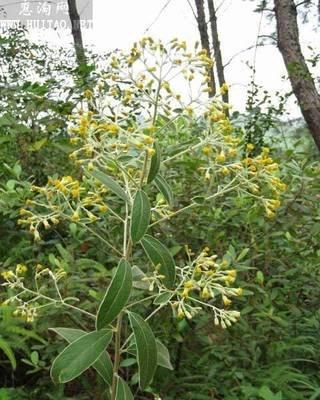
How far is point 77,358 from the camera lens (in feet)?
4.28

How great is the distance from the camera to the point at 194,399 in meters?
1.94

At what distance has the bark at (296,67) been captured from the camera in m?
4.17

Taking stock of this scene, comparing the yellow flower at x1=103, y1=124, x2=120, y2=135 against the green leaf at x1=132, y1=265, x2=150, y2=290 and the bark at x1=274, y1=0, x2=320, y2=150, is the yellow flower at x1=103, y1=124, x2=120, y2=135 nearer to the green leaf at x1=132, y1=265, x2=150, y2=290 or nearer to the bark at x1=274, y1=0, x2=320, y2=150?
the green leaf at x1=132, y1=265, x2=150, y2=290

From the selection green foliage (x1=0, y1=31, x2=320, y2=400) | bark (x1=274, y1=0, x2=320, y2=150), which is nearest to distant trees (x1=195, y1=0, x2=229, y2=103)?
bark (x1=274, y1=0, x2=320, y2=150)

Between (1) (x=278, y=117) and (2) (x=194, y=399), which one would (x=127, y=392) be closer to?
(2) (x=194, y=399)

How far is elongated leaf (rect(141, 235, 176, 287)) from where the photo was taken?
138 cm

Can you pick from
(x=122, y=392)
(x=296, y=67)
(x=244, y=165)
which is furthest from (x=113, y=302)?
(x=296, y=67)

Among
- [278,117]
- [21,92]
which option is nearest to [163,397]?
[21,92]

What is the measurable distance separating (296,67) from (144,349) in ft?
10.2

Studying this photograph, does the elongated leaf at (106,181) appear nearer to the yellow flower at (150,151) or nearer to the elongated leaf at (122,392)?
the yellow flower at (150,151)

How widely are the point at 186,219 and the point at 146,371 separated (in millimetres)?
1014

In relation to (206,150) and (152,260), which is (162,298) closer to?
(152,260)

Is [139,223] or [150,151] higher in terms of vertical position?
[150,151]

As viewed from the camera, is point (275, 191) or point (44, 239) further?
point (44, 239)
